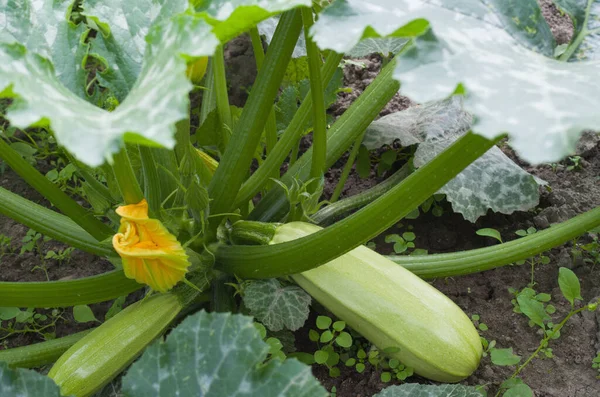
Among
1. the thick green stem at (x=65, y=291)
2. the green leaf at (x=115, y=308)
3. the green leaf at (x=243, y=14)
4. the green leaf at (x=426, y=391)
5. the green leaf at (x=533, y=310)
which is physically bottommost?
the green leaf at (x=115, y=308)

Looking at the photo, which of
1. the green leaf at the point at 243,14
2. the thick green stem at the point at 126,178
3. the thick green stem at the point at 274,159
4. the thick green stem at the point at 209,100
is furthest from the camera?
the thick green stem at the point at 209,100

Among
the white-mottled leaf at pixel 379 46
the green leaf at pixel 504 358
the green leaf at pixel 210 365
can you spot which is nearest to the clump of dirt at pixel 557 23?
the white-mottled leaf at pixel 379 46

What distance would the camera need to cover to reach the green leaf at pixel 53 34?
4.21 ft

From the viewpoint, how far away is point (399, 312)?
1547mm

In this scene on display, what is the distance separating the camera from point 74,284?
1.53 metres

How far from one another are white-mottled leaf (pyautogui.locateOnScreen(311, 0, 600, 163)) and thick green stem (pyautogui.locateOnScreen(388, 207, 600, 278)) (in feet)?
1.94

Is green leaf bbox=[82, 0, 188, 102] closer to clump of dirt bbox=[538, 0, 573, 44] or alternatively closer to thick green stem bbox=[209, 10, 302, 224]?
thick green stem bbox=[209, 10, 302, 224]

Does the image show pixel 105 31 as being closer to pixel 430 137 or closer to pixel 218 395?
pixel 218 395

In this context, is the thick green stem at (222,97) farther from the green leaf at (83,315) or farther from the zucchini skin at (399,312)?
the green leaf at (83,315)

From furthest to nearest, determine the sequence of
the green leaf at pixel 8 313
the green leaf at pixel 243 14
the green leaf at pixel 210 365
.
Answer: the green leaf at pixel 8 313
the green leaf at pixel 210 365
the green leaf at pixel 243 14

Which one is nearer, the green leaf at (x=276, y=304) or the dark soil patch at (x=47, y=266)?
the green leaf at (x=276, y=304)

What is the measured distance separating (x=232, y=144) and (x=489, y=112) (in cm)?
80

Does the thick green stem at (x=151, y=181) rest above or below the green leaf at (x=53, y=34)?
below

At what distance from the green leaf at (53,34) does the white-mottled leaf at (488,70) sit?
0.57 metres
